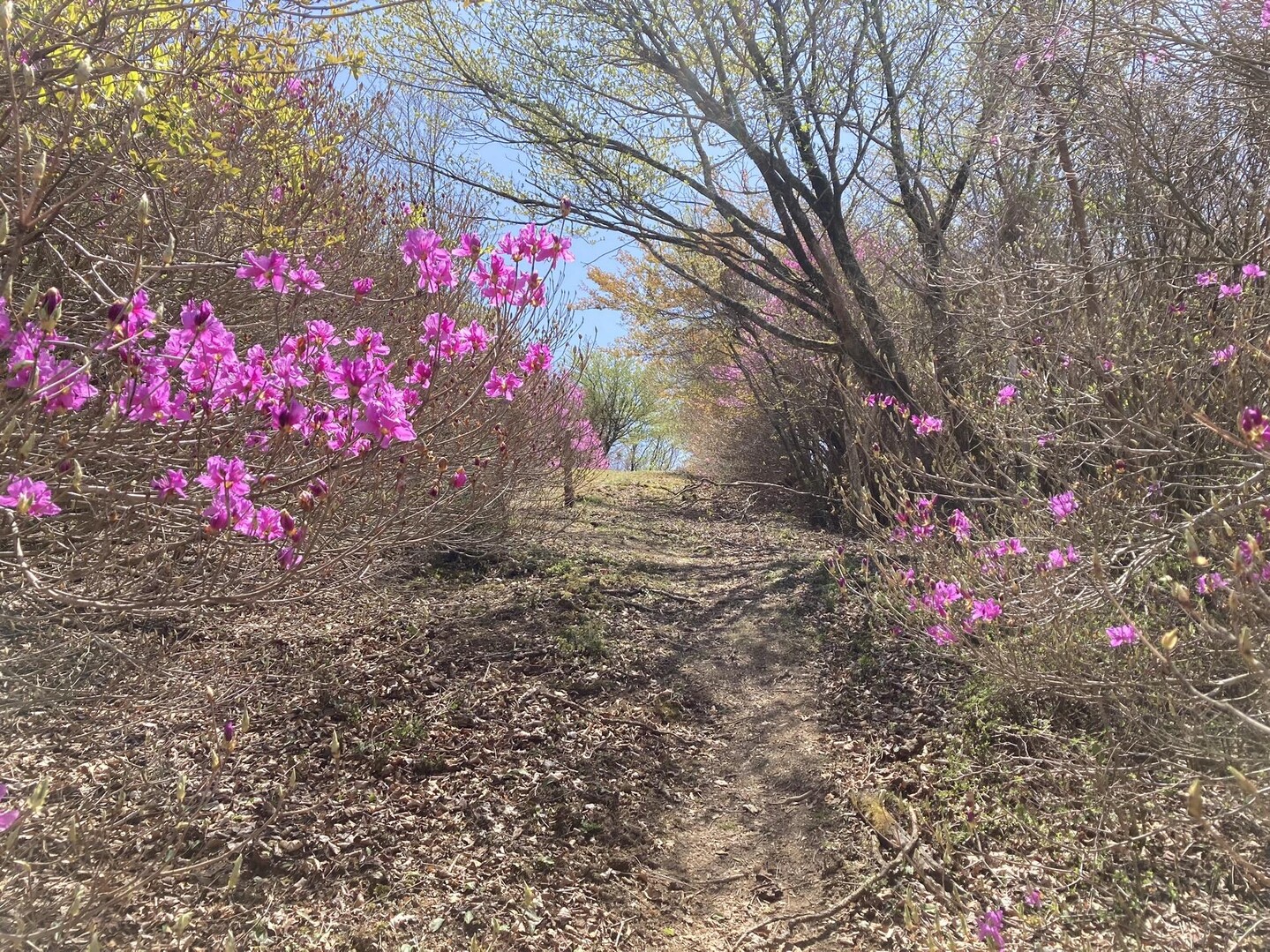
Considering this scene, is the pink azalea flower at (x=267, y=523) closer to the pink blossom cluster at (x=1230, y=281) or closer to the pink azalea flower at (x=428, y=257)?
the pink azalea flower at (x=428, y=257)

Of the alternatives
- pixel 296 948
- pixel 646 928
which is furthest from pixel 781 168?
pixel 296 948

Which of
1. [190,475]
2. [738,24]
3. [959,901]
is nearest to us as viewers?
[190,475]

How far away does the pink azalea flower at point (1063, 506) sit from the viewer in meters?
3.07

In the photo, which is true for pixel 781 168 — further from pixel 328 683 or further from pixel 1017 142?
pixel 328 683

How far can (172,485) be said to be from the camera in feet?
5.54

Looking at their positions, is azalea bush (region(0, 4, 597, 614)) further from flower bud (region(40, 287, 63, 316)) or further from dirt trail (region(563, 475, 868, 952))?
dirt trail (region(563, 475, 868, 952))

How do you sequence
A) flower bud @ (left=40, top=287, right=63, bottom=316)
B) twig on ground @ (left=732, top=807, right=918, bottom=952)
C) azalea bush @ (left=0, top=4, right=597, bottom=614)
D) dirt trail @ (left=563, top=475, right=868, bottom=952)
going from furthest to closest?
dirt trail @ (left=563, top=475, right=868, bottom=952) < twig on ground @ (left=732, top=807, right=918, bottom=952) < azalea bush @ (left=0, top=4, right=597, bottom=614) < flower bud @ (left=40, top=287, right=63, bottom=316)

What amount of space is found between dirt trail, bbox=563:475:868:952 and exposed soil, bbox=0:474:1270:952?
0.02 meters

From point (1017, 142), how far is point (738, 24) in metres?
2.66

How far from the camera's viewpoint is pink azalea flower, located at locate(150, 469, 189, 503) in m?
1.67

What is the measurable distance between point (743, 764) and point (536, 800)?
1072mm

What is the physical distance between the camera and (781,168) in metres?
6.36

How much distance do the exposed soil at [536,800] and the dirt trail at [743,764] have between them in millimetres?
16

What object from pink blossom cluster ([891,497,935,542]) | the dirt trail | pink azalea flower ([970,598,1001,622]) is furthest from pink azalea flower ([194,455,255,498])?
pink blossom cluster ([891,497,935,542])
